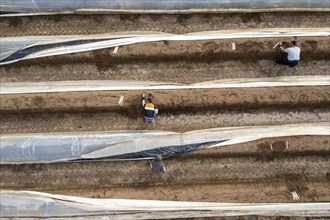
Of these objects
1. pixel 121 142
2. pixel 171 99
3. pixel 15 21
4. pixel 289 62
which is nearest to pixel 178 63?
pixel 171 99

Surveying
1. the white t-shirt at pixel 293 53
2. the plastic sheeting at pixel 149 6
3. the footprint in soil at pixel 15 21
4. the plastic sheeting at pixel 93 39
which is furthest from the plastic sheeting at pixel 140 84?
the plastic sheeting at pixel 149 6

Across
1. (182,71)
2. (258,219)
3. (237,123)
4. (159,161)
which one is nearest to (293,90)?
(237,123)

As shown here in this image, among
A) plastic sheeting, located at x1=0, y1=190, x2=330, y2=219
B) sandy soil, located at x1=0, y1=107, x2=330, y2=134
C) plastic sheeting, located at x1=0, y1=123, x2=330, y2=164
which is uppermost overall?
sandy soil, located at x1=0, y1=107, x2=330, y2=134

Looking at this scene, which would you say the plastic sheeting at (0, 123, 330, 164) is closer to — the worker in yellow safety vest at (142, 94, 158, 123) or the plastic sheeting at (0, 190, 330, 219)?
the worker in yellow safety vest at (142, 94, 158, 123)

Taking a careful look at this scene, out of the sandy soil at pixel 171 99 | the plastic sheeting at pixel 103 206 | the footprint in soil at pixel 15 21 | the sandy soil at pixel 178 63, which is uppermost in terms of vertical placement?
the footprint in soil at pixel 15 21

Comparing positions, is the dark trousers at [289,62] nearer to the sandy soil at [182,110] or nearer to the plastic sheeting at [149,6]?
the sandy soil at [182,110]

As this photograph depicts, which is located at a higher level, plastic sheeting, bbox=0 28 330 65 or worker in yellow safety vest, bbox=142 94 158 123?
plastic sheeting, bbox=0 28 330 65

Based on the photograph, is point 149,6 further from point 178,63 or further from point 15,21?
point 15,21

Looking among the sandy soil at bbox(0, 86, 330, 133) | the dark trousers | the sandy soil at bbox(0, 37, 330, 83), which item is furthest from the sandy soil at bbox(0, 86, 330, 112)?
the dark trousers
